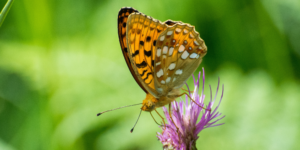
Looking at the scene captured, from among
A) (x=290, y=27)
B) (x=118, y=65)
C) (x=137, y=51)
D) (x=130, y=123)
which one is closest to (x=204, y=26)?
(x=290, y=27)

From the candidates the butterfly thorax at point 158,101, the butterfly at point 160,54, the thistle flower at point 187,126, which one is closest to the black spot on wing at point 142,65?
the butterfly at point 160,54

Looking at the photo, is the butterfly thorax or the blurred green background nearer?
the butterfly thorax

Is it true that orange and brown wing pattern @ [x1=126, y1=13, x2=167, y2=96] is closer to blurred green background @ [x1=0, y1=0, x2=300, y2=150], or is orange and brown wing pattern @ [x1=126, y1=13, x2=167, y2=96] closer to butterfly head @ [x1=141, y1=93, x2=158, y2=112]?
butterfly head @ [x1=141, y1=93, x2=158, y2=112]

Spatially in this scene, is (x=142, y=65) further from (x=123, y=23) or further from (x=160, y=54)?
(x=123, y=23)

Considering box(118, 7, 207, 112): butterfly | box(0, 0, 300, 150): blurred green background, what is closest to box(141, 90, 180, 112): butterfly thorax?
box(118, 7, 207, 112): butterfly

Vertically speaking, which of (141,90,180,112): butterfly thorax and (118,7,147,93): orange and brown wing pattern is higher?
(118,7,147,93): orange and brown wing pattern

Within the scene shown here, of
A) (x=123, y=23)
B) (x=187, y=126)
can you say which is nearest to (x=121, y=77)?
(x=123, y=23)

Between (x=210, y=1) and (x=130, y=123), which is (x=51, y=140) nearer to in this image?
(x=130, y=123)

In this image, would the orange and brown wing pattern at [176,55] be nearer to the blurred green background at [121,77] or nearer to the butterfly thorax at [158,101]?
the butterfly thorax at [158,101]

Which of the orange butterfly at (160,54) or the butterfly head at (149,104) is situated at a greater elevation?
the orange butterfly at (160,54)

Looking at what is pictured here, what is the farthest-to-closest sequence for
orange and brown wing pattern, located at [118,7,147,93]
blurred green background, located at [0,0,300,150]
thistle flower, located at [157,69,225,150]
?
blurred green background, located at [0,0,300,150], orange and brown wing pattern, located at [118,7,147,93], thistle flower, located at [157,69,225,150]
